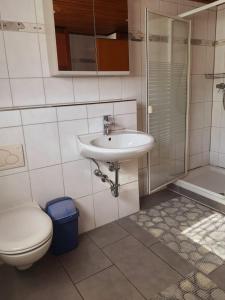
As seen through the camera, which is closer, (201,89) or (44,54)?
(44,54)

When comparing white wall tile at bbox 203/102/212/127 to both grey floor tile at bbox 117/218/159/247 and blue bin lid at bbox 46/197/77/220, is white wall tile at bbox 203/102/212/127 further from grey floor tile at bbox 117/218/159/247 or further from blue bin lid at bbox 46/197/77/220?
blue bin lid at bbox 46/197/77/220

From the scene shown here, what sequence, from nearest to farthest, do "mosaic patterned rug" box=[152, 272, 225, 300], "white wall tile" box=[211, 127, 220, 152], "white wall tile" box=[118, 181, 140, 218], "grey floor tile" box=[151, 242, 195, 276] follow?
"mosaic patterned rug" box=[152, 272, 225, 300], "grey floor tile" box=[151, 242, 195, 276], "white wall tile" box=[118, 181, 140, 218], "white wall tile" box=[211, 127, 220, 152]

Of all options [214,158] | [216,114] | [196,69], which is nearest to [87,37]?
[196,69]

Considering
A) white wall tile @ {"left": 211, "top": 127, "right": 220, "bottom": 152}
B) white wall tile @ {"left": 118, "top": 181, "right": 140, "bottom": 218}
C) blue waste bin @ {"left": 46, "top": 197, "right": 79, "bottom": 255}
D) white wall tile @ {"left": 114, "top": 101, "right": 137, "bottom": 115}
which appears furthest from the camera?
white wall tile @ {"left": 211, "top": 127, "right": 220, "bottom": 152}

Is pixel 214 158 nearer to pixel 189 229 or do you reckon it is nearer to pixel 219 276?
pixel 189 229

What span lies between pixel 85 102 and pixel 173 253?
1329 mm

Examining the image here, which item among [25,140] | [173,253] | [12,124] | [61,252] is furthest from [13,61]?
[173,253]

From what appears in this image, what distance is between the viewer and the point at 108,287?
4.87 feet

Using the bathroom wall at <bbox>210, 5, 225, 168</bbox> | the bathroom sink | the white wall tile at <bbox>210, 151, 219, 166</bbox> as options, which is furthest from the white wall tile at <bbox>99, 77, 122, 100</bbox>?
the white wall tile at <bbox>210, 151, 219, 166</bbox>

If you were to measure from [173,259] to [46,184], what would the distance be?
107 centimetres

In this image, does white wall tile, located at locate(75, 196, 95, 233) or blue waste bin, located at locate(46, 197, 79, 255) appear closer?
blue waste bin, located at locate(46, 197, 79, 255)

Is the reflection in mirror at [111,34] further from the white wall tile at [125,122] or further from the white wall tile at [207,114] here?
the white wall tile at [207,114]

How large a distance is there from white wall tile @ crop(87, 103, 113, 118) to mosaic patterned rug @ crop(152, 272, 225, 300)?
1.31 metres

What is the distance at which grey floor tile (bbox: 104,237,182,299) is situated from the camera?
1.48m
